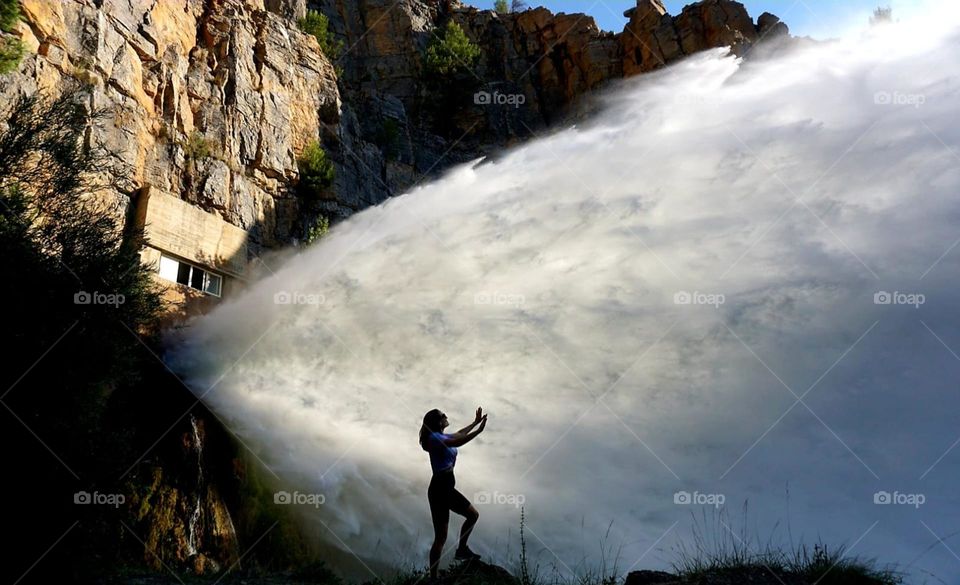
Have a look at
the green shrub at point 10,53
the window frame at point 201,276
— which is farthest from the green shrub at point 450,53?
the green shrub at point 10,53

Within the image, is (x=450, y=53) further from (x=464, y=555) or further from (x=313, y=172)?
(x=464, y=555)

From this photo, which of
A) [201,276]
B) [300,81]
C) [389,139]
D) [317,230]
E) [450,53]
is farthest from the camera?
[450,53]

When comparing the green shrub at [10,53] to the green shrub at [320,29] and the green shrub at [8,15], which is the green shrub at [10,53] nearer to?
the green shrub at [8,15]

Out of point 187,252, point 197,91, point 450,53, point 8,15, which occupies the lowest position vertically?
point 187,252

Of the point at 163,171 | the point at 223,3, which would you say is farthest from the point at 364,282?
the point at 223,3

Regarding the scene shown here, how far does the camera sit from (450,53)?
→ 45344 millimetres

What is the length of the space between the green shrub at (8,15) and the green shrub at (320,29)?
20.1m

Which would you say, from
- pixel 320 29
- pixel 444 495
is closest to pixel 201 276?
pixel 444 495

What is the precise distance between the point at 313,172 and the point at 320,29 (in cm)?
1442

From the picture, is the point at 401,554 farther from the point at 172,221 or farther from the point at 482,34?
the point at 482,34

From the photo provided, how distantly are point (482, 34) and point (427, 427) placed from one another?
4708 centimetres

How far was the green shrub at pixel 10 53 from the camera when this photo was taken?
723 inches

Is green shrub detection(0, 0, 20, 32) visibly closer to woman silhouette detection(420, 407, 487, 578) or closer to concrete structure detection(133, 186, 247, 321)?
concrete structure detection(133, 186, 247, 321)

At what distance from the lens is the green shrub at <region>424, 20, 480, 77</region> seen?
44625 mm
